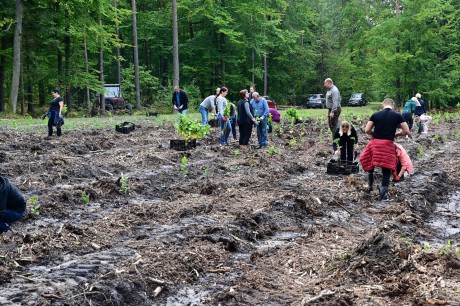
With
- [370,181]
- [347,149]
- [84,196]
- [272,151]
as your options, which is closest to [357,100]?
[272,151]

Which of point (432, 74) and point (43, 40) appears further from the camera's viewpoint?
point (432, 74)

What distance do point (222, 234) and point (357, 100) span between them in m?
50.5

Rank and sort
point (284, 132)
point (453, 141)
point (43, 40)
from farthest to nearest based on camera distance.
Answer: point (43, 40), point (284, 132), point (453, 141)

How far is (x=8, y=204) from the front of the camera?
18.8 ft

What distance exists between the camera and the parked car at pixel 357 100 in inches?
2173

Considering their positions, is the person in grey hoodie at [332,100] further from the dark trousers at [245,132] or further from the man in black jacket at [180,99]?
the man in black jacket at [180,99]

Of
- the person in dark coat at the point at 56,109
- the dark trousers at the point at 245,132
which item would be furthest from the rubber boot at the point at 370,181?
the person in dark coat at the point at 56,109

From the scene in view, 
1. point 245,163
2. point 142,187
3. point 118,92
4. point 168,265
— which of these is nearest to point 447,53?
point 118,92

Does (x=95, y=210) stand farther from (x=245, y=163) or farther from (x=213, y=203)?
(x=245, y=163)

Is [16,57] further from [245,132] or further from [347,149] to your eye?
[347,149]

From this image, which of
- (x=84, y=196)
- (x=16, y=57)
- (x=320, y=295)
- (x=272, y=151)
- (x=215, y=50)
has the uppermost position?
(x=215, y=50)

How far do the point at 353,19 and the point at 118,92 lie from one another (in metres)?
33.4

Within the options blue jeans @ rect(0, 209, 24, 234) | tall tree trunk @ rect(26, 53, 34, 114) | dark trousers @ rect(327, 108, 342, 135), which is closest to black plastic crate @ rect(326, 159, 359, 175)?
dark trousers @ rect(327, 108, 342, 135)

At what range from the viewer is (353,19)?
2469 inches
